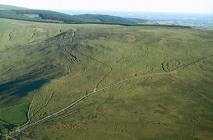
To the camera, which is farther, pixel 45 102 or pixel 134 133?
pixel 45 102

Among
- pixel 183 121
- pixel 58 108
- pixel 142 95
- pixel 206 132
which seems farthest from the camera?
pixel 142 95

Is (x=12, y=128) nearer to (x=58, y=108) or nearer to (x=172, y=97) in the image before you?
(x=58, y=108)

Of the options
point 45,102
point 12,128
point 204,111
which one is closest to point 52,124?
point 12,128

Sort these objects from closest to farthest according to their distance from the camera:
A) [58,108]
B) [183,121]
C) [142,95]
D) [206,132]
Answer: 1. [206,132]
2. [183,121]
3. [58,108]
4. [142,95]

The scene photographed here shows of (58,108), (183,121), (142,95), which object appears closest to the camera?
(183,121)

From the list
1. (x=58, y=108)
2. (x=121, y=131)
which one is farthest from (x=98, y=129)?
(x=58, y=108)

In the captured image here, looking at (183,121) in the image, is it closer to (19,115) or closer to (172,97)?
(172,97)

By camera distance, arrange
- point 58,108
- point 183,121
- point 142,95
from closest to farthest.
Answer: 1. point 183,121
2. point 58,108
3. point 142,95

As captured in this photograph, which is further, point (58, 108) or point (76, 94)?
point (76, 94)

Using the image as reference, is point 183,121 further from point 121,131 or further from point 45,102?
point 45,102
